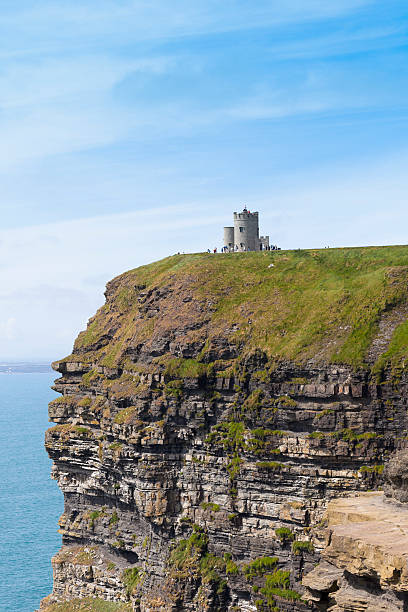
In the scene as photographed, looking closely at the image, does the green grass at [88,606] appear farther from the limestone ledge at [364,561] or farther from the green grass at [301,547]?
the limestone ledge at [364,561]

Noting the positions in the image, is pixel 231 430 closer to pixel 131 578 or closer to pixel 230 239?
pixel 131 578

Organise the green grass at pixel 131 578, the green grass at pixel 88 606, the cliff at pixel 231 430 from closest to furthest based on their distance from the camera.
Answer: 1. the cliff at pixel 231 430
2. the green grass at pixel 131 578
3. the green grass at pixel 88 606

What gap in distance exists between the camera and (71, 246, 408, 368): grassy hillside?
2598 inches

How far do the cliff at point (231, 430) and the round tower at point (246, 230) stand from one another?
10.0 meters

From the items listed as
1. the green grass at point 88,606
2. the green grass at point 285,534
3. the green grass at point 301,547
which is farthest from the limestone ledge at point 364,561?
the green grass at point 88,606

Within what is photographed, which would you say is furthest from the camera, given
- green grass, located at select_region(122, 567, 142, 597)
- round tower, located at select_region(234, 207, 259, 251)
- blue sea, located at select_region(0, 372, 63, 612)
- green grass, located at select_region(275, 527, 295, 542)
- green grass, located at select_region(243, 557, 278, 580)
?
blue sea, located at select_region(0, 372, 63, 612)

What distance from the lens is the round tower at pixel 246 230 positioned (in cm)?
9731

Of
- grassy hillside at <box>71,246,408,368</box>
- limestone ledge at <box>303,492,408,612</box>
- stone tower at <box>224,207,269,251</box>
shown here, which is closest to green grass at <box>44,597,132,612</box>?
grassy hillside at <box>71,246,408,368</box>

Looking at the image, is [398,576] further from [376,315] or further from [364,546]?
[376,315]

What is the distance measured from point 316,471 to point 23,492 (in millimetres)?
95953

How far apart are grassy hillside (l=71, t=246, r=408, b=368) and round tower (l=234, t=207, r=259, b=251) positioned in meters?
9.70

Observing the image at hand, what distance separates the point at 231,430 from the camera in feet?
230

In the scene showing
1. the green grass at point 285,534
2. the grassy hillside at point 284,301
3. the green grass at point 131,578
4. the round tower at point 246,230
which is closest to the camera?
the green grass at point 285,534

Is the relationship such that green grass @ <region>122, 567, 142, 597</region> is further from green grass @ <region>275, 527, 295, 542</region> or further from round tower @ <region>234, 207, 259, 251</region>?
round tower @ <region>234, 207, 259, 251</region>
